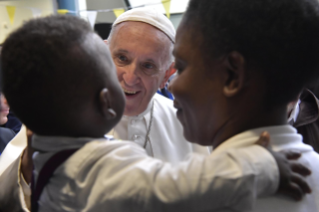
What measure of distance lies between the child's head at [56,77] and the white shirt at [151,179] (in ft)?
0.27

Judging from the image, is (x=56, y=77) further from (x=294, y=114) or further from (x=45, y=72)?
(x=294, y=114)

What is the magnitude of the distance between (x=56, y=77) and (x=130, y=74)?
1094 mm

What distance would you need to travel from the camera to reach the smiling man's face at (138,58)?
2125 mm

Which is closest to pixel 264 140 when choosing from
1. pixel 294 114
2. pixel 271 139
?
pixel 271 139

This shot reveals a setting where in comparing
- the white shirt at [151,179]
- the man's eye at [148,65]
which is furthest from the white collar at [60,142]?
the man's eye at [148,65]

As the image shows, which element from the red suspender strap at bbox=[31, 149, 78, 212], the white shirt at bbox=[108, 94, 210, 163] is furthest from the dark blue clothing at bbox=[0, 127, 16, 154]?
the red suspender strap at bbox=[31, 149, 78, 212]

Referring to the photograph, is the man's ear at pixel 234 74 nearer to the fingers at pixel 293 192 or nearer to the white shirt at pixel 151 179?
the white shirt at pixel 151 179

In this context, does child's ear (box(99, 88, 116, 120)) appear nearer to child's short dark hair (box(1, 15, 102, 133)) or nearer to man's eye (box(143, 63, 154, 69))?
child's short dark hair (box(1, 15, 102, 133))

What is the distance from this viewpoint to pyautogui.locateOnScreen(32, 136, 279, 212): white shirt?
36.2 inches

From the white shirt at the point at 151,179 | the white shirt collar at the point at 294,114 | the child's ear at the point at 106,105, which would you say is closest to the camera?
the white shirt at the point at 151,179

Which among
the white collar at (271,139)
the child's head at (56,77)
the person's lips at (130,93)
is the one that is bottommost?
the person's lips at (130,93)

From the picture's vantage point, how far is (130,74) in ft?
6.96

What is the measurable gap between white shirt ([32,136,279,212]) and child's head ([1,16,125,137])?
0.08 metres

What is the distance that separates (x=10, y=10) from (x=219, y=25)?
17.7 ft
